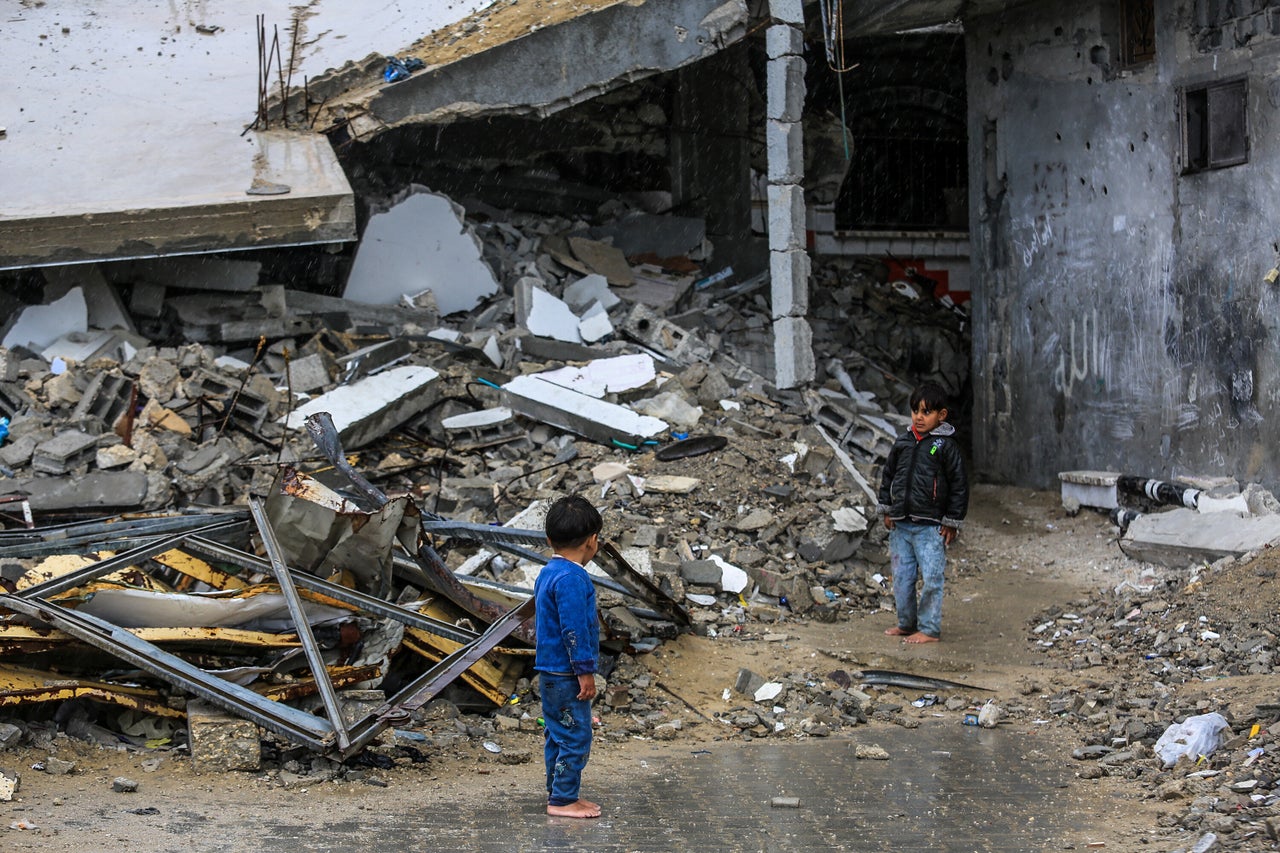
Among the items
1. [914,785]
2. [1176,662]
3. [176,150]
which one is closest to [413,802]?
[914,785]

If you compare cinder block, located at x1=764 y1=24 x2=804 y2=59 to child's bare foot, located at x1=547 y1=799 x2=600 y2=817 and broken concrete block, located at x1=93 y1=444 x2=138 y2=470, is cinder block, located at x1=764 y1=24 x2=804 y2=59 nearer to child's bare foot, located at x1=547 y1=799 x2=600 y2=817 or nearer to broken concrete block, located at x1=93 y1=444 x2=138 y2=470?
broken concrete block, located at x1=93 y1=444 x2=138 y2=470

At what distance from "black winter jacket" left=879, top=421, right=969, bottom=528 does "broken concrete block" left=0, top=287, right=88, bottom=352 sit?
6.62m

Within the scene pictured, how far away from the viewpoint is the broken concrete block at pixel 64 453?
26.2 feet

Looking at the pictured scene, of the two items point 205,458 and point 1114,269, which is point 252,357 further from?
point 1114,269

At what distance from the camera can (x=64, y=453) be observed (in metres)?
8.01

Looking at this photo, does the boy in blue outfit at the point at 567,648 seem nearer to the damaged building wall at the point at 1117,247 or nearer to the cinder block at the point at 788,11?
the damaged building wall at the point at 1117,247

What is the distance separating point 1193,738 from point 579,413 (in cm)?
556

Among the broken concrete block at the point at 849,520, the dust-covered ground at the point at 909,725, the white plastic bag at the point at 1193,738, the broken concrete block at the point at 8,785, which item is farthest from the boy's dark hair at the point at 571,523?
the broken concrete block at the point at 849,520

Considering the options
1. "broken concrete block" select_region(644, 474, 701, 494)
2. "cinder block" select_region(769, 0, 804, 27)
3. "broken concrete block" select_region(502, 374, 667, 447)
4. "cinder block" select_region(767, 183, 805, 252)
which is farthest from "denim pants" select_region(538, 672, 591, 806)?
"cinder block" select_region(769, 0, 804, 27)

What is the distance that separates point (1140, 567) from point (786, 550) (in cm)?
262

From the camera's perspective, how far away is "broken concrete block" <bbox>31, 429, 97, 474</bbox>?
7.99 m

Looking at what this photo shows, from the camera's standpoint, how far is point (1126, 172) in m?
10.0

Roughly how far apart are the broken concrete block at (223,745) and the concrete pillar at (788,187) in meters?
6.85

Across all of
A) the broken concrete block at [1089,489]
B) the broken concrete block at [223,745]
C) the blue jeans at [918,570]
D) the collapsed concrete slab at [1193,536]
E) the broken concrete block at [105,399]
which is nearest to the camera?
the broken concrete block at [223,745]
